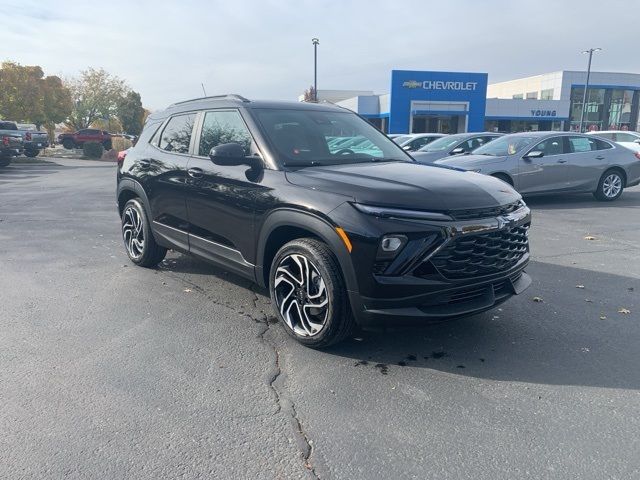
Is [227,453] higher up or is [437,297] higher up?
[437,297]

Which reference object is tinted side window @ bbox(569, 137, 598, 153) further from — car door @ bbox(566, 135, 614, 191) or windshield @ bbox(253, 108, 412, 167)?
windshield @ bbox(253, 108, 412, 167)

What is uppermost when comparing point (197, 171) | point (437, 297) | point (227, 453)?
point (197, 171)

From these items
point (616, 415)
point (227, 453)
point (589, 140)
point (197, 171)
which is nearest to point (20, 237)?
point (197, 171)

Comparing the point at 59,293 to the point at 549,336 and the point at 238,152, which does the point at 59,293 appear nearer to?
the point at 238,152

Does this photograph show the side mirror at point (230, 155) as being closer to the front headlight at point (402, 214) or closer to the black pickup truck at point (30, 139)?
the front headlight at point (402, 214)

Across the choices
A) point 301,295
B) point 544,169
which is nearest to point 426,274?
point 301,295

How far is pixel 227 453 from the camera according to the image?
265 cm

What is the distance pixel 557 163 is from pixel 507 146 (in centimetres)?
105

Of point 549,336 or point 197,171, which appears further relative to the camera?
point 197,171

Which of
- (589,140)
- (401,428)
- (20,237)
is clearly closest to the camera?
(401,428)

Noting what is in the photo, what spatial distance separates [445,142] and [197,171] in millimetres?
10294

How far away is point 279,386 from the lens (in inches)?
132

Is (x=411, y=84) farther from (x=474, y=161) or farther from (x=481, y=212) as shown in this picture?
(x=481, y=212)

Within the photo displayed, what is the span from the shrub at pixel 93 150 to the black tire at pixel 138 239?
1069 inches
